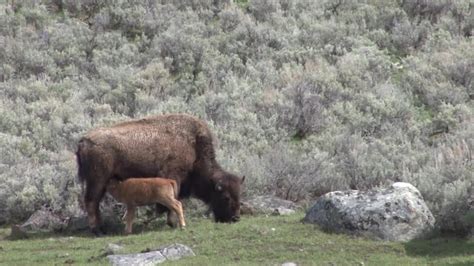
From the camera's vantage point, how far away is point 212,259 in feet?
35.4

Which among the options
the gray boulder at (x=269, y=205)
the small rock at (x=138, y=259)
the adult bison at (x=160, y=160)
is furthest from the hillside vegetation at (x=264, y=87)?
the small rock at (x=138, y=259)

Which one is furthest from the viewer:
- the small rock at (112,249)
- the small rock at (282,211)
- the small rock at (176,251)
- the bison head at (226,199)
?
the small rock at (282,211)

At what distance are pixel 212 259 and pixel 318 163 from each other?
539 cm

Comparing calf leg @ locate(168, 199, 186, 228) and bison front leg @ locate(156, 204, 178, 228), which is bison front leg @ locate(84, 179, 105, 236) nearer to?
bison front leg @ locate(156, 204, 178, 228)

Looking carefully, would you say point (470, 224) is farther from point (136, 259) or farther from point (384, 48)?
point (384, 48)

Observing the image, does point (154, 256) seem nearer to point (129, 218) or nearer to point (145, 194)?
point (145, 194)

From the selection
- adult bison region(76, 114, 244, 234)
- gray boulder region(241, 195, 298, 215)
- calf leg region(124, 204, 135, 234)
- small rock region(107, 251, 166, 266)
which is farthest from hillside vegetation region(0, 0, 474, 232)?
small rock region(107, 251, 166, 266)

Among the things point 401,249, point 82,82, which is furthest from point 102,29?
point 401,249

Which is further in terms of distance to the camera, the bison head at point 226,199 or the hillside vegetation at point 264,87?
the hillside vegetation at point 264,87

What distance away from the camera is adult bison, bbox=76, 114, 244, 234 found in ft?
43.9

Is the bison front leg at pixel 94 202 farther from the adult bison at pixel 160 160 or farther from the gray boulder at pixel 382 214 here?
the gray boulder at pixel 382 214

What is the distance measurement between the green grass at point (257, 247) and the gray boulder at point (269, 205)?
38.5 inches

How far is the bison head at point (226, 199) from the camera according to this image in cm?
1366

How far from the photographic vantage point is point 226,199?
541 inches
